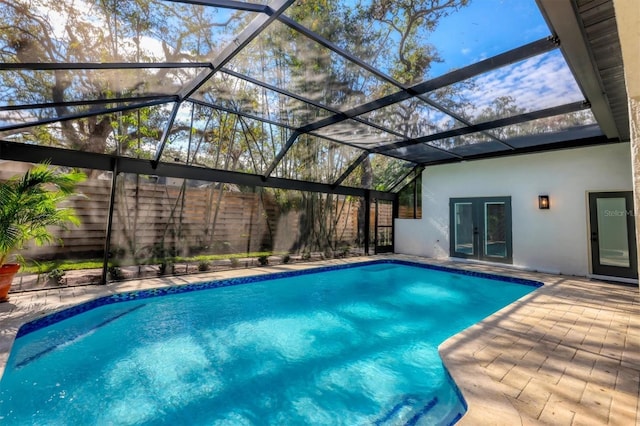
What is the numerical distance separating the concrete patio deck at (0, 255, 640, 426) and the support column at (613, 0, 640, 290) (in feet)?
5.86

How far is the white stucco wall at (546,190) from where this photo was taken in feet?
21.9

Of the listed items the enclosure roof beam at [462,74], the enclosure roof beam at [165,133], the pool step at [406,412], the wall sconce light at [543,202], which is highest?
the enclosure roof beam at [462,74]

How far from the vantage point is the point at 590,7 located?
101 inches

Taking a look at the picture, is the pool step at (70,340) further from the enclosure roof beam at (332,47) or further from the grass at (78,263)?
the enclosure roof beam at (332,47)

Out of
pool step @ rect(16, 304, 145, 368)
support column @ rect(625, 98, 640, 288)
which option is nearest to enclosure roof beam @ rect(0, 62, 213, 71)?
pool step @ rect(16, 304, 145, 368)

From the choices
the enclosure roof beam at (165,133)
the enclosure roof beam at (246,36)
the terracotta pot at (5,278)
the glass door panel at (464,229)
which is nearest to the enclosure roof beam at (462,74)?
the enclosure roof beam at (246,36)

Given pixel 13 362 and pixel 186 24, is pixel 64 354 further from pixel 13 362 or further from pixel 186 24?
pixel 186 24

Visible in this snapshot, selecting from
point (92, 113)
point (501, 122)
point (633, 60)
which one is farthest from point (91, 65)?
point (501, 122)

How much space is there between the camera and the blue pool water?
2.51m

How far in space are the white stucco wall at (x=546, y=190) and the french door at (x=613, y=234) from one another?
141 mm

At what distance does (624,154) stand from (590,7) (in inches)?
229

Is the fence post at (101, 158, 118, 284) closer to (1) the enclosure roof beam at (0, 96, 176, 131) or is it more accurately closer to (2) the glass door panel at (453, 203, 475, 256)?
(1) the enclosure roof beam at (0, 96, 176, 131)

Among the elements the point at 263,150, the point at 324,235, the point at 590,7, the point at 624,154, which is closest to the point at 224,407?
the point at 590,7

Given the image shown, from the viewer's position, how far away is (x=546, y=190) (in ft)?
24.4
